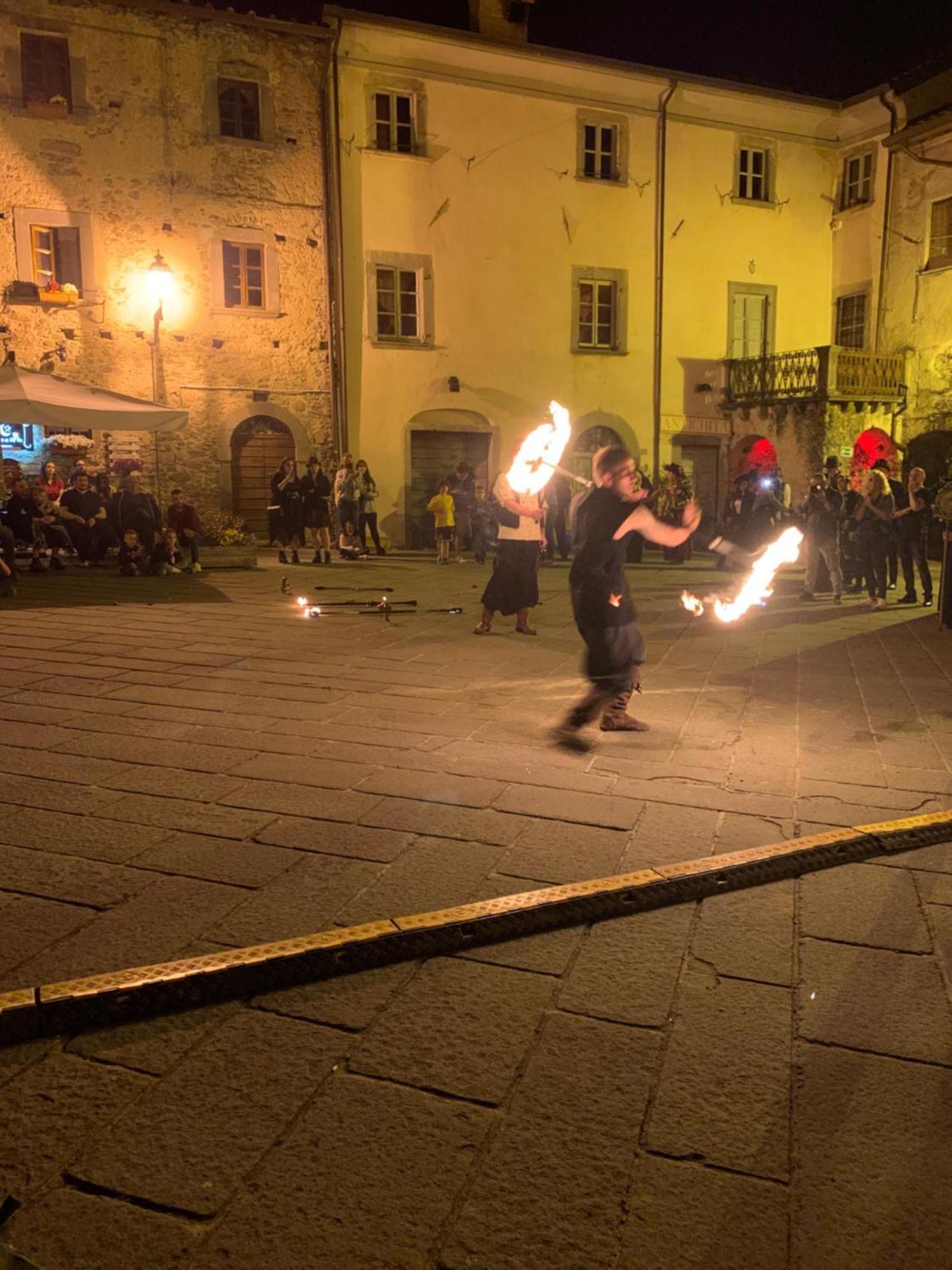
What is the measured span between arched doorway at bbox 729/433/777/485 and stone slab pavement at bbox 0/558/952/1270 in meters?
15.7

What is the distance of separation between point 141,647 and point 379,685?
2595 millimetres

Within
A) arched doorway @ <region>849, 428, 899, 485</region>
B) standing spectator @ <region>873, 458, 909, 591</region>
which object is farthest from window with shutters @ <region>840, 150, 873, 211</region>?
standing spectator @ <region>873, 458, 909, 591</region>

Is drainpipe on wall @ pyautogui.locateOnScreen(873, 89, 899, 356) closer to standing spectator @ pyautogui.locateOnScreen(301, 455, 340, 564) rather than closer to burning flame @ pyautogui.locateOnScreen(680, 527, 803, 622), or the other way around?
standing spectator @ pyautogui.locateOnScreen(301, 455, 340, 564)

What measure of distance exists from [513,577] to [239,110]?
49.6ft

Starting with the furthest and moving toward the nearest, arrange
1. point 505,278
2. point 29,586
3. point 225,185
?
point 505,278
point 225,185
point 29,586

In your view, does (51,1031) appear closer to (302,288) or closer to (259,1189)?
(259,1189)

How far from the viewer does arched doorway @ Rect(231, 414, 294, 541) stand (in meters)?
19.7

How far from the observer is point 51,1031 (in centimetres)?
255

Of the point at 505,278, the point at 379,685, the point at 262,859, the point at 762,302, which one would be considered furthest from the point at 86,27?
the point at 262,859

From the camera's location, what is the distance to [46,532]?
50.1 ft

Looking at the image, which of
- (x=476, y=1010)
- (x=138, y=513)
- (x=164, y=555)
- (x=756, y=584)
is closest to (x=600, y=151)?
(x=138, y=513)

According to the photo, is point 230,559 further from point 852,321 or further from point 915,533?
point 852,321

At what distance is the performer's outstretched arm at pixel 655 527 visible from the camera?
17.6ft

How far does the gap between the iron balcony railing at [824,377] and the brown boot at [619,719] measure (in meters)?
16.9
